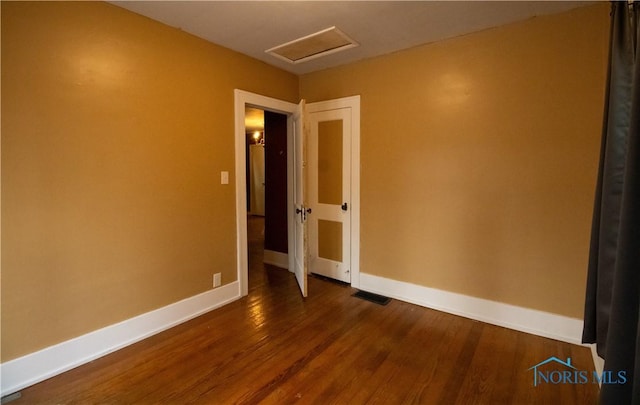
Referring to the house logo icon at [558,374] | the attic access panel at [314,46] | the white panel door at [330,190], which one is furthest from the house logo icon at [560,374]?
the attic access panel at [314,46]

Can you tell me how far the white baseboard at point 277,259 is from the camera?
4.22m

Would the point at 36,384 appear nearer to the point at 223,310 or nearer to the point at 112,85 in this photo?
the point at 223,310

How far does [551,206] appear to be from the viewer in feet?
7.79

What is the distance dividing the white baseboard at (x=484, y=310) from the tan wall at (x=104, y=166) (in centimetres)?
175

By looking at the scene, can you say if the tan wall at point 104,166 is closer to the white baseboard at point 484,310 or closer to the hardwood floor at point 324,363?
the hardwood floor at point 324,363

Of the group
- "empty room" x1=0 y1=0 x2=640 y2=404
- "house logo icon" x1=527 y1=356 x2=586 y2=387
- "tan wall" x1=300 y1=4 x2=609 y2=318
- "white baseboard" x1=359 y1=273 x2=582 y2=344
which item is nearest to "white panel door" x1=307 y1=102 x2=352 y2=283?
"empty room" x1=0 y1=0 x2=640 y2=404

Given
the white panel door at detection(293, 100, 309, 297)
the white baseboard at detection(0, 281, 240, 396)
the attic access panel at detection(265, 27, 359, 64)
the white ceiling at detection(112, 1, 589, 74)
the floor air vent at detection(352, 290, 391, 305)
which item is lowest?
the floor air vent at detection(352, 290, 391, 305)

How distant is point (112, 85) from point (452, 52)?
2.76 metres

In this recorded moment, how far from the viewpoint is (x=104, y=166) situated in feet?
7.16

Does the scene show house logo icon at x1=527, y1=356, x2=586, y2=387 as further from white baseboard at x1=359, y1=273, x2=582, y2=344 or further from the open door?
the open door

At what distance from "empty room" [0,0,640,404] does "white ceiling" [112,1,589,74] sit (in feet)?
0.07

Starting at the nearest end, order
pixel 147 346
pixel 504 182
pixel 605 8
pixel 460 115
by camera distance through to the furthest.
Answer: pixel 605 8, pixel 147 346, pixel 504 182, pixel 460 115

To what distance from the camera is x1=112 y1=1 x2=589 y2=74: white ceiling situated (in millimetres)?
2178

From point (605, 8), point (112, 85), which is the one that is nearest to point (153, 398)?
point (112, 85)
